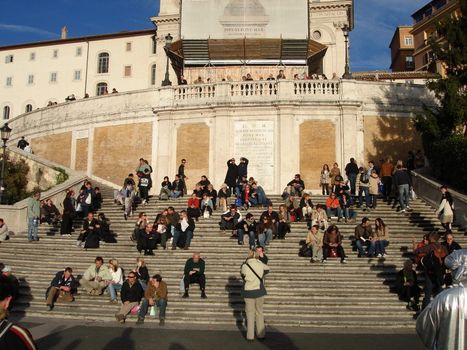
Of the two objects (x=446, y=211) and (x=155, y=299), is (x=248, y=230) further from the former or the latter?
(x=446, y=211)

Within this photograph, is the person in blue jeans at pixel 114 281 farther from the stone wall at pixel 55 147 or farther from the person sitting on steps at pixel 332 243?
the stone wall at pixel 55 147

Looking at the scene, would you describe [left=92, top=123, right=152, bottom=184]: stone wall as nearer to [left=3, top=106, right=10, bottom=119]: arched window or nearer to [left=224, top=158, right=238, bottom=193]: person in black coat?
[left=224, top=158, right=238, bottom=193]: person in black coat

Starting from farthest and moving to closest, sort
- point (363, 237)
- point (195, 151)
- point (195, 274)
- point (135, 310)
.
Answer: point (195, 151)
point (363, 237)
point (195, 274)
point (135, 310)

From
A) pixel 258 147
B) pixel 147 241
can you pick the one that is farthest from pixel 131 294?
pixel 258 147

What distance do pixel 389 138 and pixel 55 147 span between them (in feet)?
60.8

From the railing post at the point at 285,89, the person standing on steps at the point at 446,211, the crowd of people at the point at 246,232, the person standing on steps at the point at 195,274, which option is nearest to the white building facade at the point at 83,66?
the railing post at the point at 285,89

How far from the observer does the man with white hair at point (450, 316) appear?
3.56 m

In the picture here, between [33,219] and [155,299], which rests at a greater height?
[33,219]

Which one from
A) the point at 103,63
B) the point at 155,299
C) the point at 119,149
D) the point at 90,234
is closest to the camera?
the point at 155,299

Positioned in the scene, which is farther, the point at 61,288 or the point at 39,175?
the point at 39,175

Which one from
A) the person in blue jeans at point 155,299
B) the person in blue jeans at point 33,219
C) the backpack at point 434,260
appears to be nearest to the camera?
the person in blue jeans at point 155,299

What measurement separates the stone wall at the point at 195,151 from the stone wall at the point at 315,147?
4.38 metres

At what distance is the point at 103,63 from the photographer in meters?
53.1

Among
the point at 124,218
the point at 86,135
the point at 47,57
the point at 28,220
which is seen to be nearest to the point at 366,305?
the point at 124,218
